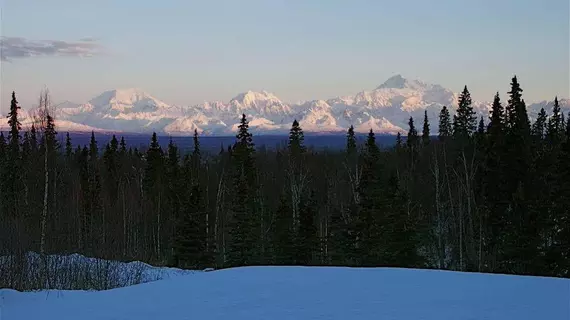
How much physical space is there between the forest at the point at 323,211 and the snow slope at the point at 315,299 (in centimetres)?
710

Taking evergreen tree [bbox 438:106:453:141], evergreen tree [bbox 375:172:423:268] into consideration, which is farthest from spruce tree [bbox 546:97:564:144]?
evergreen tree [bbox 375:172:423:268]

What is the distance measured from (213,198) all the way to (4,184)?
18.4 meters

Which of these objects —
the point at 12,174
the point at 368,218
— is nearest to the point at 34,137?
the point at 12,174

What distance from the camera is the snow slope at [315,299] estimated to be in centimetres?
852

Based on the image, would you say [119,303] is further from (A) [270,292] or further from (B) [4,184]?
(B) [4,184]

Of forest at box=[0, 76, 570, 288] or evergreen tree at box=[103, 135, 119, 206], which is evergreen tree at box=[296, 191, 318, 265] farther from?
evergreen tree at box=[103, 135, 119, 206]

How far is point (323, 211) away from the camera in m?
50.0

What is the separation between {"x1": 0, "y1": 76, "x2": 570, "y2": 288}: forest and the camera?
26438 millimetres

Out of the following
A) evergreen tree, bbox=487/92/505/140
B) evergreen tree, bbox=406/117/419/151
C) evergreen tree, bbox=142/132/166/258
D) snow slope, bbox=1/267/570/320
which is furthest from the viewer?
evergreen tree, bbox=406/117/419/151

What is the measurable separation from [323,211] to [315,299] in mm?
40677

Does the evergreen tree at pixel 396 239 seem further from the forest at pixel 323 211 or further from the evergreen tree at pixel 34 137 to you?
the evergreen tree at pixel 34 137

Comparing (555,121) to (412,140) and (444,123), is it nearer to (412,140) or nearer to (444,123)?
(444,123)

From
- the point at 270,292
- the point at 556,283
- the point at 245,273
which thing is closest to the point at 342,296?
the point at 270,292

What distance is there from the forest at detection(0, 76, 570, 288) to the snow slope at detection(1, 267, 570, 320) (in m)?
7.10
